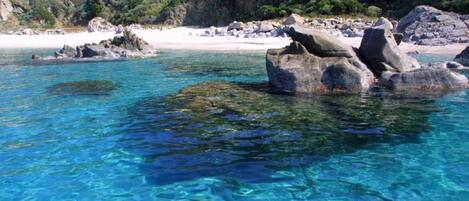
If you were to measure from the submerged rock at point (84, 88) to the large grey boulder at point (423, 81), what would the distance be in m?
9.45

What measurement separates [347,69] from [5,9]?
76.2 m

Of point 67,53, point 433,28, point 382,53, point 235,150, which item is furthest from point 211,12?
point 235,150

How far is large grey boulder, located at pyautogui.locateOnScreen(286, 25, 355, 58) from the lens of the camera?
15938 millimetres

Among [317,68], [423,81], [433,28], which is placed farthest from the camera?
[433,28]

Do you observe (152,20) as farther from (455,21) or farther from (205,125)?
(205,125)

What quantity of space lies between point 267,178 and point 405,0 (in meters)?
46.1

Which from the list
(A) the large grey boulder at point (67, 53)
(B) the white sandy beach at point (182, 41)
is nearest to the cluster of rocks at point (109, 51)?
(A) the large grey boulder at point (67, 53)

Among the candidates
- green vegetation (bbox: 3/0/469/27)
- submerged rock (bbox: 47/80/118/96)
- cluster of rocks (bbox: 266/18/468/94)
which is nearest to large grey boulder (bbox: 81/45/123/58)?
submerged rock (bbox: 47/80/118/96)

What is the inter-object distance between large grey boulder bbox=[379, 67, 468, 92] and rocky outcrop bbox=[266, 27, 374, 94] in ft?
2.40

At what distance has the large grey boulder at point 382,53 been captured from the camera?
1656 centimetres

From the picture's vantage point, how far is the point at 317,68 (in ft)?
49.7

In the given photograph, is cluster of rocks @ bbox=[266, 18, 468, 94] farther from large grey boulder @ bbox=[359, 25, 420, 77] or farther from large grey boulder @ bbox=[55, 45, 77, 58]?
large grey boulder @ bbox=[55, 45, 77, 58]

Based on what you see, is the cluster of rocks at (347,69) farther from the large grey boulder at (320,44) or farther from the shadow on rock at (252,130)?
the shadow on rock at (252,130)

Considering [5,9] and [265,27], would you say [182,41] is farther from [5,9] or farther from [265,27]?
[5,9]
